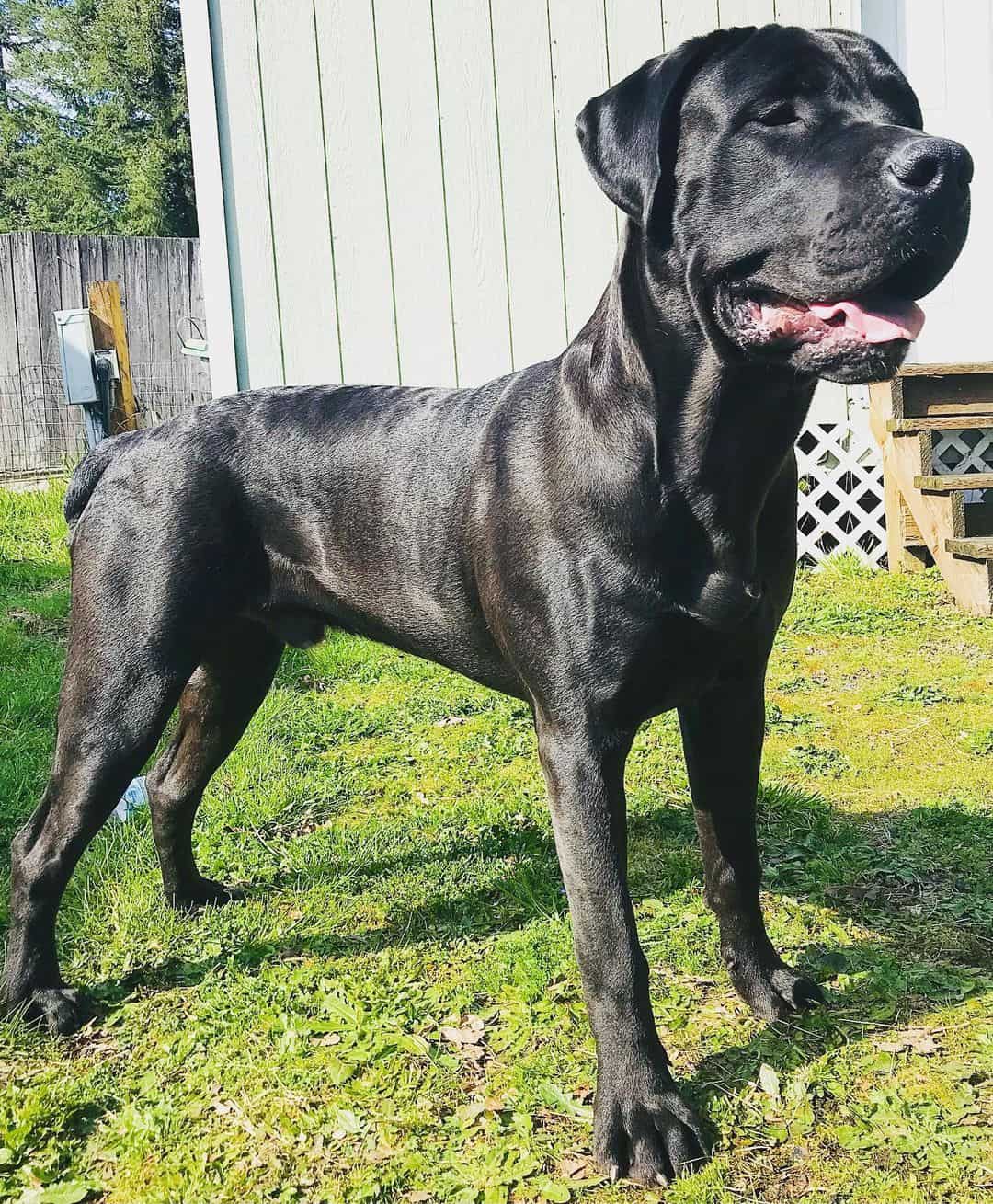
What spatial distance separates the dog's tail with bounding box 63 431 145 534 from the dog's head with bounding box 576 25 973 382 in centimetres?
147

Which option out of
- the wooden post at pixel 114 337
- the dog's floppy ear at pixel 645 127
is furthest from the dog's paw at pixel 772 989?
the wooden post at pixel 114 337

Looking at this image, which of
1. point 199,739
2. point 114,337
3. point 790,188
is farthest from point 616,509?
point 114,337

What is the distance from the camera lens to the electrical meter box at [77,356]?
8742 mm

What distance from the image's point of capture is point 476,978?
2.87 m

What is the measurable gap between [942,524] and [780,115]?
4.28 meters

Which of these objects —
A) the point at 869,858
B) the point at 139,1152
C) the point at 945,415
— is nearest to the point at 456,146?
the point at 945,415

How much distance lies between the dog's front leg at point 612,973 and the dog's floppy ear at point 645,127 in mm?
1002

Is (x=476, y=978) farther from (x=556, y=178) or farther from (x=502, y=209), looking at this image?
(x=556, y=178)

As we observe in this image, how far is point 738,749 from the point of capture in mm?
2555

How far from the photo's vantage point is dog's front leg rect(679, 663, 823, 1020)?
2551 millimetres

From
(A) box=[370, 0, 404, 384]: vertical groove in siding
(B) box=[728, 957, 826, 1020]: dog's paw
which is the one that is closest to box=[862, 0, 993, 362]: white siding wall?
(A) box=[370, 0, 404, 384]: vertical groove in siding

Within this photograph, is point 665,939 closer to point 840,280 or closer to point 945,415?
point 840,280

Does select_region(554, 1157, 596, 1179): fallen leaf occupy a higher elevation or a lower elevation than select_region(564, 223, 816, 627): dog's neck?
lower

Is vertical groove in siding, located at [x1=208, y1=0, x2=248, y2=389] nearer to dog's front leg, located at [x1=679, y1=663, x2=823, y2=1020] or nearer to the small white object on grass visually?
the small white object on grass
